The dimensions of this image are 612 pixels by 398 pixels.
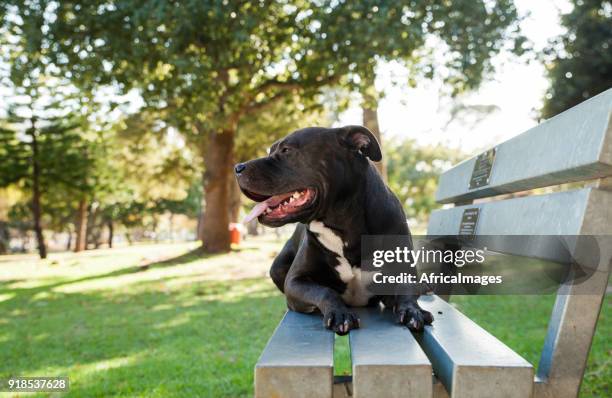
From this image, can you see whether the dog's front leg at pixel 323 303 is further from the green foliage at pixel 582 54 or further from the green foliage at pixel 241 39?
the green foliage at pixel 582 54

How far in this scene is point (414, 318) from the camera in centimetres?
227

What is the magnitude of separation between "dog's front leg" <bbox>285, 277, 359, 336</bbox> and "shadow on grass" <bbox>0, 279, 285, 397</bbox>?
1.90 m

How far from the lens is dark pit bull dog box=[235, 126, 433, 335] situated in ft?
9.16

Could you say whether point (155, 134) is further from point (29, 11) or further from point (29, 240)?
point (29, 240)

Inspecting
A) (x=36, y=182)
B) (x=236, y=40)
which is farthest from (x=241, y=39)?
(x=36, y=182)

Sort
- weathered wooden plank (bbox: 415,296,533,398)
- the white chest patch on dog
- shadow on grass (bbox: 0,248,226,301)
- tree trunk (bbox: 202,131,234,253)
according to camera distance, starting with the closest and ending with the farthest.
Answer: weathered wooden plank (bbox: 415,296,533,398), the white chest patch on dog, shadow on grass (bbox: 0,248,226,301), tree trunk (bbox: 202,131,234,253)

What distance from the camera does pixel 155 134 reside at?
2306cm

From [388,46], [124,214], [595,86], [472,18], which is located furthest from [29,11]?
[124,214]

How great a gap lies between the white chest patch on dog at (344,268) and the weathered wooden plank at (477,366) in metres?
0.92

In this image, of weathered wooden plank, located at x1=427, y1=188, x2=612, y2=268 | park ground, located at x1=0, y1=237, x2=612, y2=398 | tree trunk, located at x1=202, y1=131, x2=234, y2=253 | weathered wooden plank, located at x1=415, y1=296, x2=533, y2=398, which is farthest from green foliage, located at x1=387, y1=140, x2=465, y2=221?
weathered wooden plank, located at x1=415, y1=296, x2=533, y2=398

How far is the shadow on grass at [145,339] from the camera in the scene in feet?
15.8

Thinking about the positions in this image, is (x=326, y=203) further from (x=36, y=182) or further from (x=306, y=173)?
(x=36, y=182)

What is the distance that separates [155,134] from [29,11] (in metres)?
10.1

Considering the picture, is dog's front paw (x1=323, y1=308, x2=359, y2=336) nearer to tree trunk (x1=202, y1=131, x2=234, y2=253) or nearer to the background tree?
the background tree
